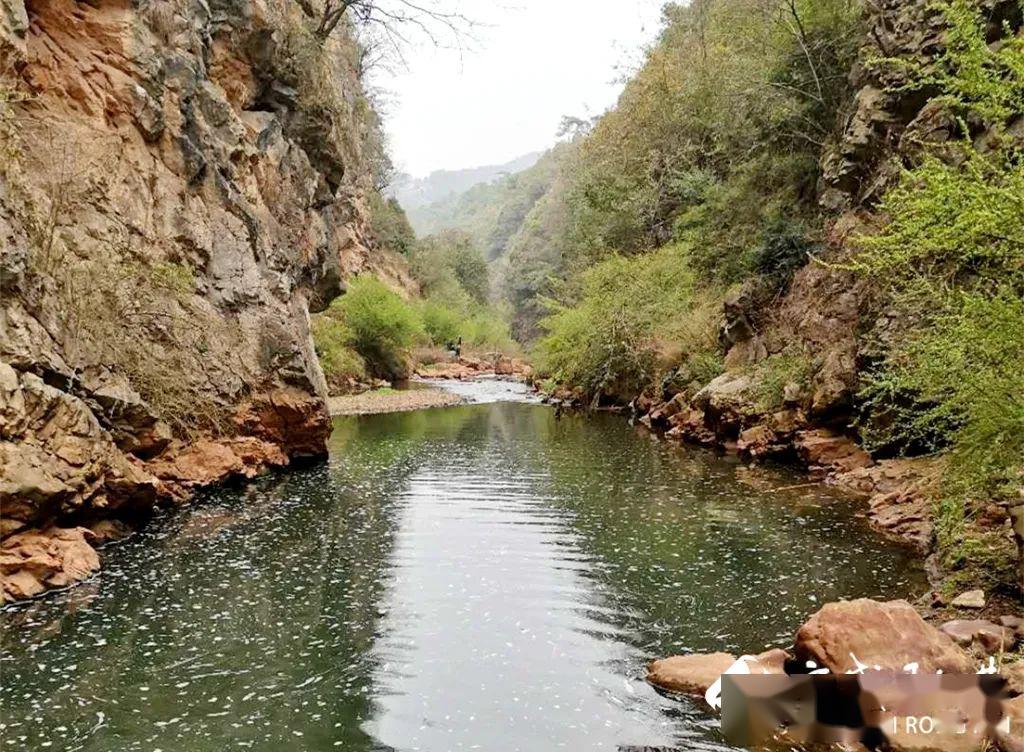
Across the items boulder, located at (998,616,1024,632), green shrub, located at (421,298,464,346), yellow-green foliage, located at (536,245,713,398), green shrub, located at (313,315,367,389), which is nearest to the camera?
boulder, located at (998,616,1024,632)

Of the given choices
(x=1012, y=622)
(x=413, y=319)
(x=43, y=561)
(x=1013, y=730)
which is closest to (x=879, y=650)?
(x=1013, y=730)

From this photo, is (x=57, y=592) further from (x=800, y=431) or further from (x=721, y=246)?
(x=721, y=246)

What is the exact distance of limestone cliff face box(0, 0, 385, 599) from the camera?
10609 mm

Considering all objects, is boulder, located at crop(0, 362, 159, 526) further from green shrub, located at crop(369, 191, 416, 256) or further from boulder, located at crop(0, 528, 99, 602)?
green shrub, located at crop(369, 191, 416, 256)

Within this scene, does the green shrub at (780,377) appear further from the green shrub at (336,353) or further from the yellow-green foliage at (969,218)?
the green shrub at (336,353)

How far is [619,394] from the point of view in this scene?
110 feet

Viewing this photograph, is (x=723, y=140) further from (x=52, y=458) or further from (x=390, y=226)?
(x=390, y=226)

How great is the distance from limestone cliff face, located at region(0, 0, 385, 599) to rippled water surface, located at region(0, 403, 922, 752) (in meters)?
1.29

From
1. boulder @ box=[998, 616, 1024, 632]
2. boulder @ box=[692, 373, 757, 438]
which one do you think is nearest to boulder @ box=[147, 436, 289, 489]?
boulder @ box=[692, 373, 757, 438]

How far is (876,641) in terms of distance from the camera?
6.42 m

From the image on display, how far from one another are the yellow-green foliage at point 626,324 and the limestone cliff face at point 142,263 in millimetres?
12907

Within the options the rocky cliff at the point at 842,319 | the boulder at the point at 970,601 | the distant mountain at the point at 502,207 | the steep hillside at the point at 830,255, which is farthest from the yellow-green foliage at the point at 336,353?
the distant mountain at the point at 502,207

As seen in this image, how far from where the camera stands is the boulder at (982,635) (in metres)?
6.75

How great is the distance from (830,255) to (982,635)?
17.0 meters
